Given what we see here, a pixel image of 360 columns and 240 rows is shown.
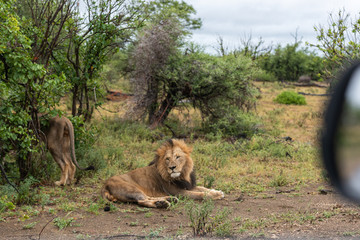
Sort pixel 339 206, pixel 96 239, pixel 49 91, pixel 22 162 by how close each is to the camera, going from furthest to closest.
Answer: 1. pixel 22 162
2. pixel 49 91
3. pixel 339 206
4. pixel 96 239

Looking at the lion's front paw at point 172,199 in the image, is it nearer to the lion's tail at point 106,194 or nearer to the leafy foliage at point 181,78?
the lion's tail at point 106,194

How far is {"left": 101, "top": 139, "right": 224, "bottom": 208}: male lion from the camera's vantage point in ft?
21.5

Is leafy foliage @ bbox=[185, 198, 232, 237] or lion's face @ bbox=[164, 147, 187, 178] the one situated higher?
lion's face @ bbox=[164, 147, 187, 178]

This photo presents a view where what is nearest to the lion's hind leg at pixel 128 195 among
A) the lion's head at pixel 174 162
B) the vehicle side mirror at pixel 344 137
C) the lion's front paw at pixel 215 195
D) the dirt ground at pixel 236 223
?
the dirt ground at pixel 236 223

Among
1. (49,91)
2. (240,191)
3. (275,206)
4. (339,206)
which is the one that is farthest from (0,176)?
(339,206)

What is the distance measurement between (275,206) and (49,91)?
13.6 feet

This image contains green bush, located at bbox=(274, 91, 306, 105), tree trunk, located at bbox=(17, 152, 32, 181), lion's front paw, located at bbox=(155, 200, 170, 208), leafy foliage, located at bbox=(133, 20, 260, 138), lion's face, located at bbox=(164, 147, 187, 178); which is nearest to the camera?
lion's front paw, located at bbox=(155, 200, 170, 208)

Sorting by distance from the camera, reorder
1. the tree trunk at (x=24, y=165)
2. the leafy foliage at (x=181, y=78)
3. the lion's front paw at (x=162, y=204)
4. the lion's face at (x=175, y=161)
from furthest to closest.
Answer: the leafy foliage at (x=181, y=78) → the tree trunk at (x=24, y=165) → the lion's face at (x=175, y=161) → the lion's front paw at (x=162, y=204)

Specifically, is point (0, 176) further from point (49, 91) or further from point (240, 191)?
point (240, 191)

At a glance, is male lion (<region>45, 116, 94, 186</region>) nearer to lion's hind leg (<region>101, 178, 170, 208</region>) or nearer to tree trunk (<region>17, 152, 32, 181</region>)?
tree trunk (<region>17, 152, 32, 181</region>)

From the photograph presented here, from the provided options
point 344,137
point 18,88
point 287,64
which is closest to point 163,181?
point 18,88

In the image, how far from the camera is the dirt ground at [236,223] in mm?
4641

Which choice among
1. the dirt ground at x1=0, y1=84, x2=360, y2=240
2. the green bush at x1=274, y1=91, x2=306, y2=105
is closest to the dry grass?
the green bush at x1=274, y1=91, x2=306, y2=105

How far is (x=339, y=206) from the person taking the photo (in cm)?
581
